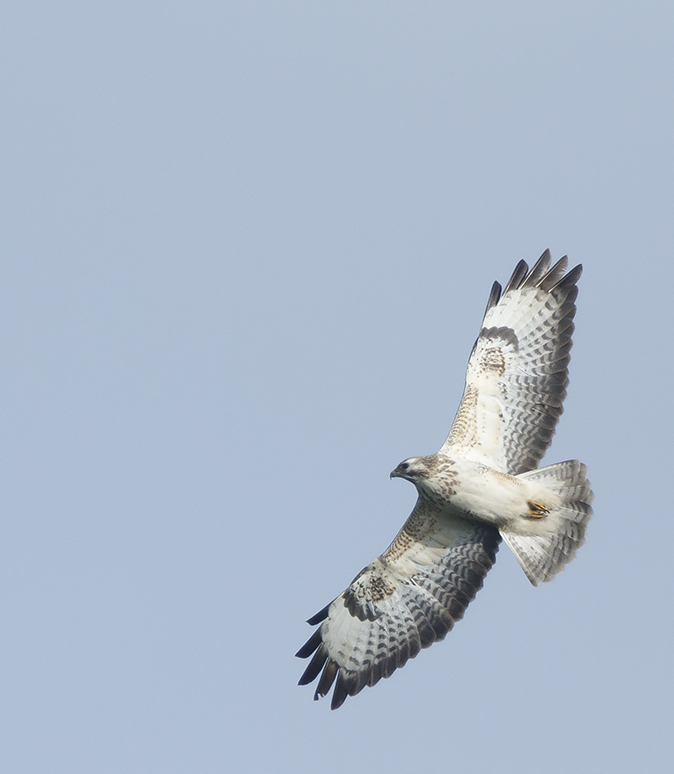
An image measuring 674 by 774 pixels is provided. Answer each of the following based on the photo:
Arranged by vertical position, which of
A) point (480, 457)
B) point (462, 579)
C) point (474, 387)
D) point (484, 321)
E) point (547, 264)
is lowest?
point (462, 579)

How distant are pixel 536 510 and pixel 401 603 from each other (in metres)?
1.82

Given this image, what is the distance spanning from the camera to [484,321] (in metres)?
10.9

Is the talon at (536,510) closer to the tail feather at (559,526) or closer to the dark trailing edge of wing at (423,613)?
the tail feather at (559,526)

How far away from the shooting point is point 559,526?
10156 mm

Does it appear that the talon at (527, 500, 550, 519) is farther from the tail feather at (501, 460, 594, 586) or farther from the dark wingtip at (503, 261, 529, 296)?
the dark wingtip at (503, 261, 529, 296)

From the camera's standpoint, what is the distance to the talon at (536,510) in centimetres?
1002

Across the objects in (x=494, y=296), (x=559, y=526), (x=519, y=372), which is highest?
(x=494, y=296)

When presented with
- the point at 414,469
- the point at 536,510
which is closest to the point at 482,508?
the point at 536,510

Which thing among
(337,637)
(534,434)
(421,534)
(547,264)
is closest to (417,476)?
(421,534)

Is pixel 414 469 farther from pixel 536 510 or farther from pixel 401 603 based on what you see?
pixel 401 603

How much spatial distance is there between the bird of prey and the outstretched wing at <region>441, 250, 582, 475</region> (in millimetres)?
11

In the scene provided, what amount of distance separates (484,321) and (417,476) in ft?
7.15

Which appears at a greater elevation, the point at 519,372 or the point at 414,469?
the point at 519,372

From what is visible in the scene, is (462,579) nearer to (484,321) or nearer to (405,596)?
(405,596)
